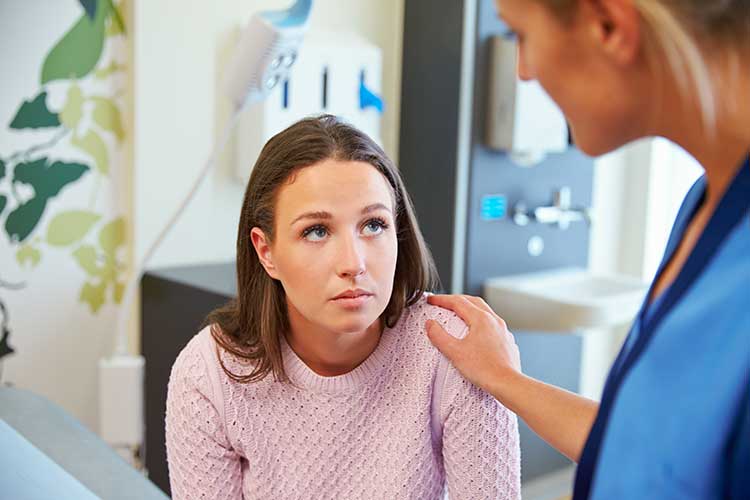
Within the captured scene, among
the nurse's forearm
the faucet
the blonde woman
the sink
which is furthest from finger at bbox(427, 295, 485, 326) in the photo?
the faucet

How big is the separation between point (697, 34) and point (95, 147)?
2096mm

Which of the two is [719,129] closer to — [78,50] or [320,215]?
[320,215]

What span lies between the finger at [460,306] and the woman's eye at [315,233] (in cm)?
22

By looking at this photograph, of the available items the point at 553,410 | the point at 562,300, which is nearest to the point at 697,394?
the point at 553,410

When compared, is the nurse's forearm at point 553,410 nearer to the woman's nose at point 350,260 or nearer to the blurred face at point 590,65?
the woman's nose at point 350,260

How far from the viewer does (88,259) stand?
245 cm

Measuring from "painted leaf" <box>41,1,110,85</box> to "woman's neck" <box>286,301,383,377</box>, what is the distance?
1310 millimetres

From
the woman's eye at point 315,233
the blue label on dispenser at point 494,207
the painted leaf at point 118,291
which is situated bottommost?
the painted leaf at point 118,291

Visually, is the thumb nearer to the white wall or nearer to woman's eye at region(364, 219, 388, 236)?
woman's eye at region(364, 219, 388, 236)

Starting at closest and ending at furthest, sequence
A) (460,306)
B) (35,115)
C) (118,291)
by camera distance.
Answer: (460,306) → (35,115) → (118,291)

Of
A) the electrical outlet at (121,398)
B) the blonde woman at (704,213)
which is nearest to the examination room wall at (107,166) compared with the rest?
the electrical outlet at (121,398)

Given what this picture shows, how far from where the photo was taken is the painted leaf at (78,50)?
2.32 metres

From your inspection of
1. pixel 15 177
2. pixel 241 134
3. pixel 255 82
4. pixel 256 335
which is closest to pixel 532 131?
pixel 241 134

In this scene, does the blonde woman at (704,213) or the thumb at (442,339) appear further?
the thumb at (442,339)
